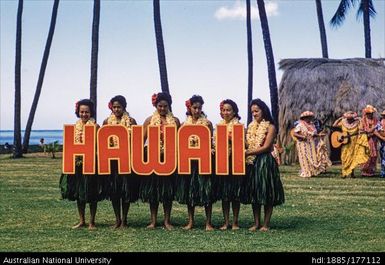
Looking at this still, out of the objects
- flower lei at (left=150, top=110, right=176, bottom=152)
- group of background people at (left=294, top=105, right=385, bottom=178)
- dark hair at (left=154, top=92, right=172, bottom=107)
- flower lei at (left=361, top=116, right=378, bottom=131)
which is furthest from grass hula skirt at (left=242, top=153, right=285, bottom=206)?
flower lei at (left=361, top=116, right=378, bottom=131)

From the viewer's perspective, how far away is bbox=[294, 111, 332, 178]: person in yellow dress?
1719 cm

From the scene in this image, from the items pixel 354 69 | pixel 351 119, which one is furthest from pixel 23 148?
pixel 351 119

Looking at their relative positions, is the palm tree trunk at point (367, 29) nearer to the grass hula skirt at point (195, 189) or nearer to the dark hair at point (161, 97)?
the dark hair at point (161, 97)

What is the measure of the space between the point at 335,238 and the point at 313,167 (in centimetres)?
895

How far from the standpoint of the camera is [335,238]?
8352mm

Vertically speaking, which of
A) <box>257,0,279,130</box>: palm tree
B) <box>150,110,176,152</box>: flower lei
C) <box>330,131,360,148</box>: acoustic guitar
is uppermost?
<box>257,0,279,130</box>: palm tree

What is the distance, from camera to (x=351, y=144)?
55.9 ft

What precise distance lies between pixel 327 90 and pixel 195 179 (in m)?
12.8

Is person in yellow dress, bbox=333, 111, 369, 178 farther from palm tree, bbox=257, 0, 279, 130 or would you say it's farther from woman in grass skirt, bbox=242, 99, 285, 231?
woman in grass skirt, bbox=242, 99, 285, 231

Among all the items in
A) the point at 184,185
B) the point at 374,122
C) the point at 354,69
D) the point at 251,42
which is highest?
the point at 251,42

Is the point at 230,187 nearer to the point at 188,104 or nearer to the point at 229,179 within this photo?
the point at 229,179

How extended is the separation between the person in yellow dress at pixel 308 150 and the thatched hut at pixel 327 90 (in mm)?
3362

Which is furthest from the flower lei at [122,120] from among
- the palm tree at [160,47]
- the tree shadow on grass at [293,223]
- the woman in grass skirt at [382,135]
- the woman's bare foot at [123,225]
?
the palm tree at [160,47]

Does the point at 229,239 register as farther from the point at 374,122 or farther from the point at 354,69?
the point at 354,69
